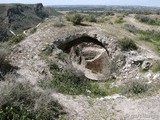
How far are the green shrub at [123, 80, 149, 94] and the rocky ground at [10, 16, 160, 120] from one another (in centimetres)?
58

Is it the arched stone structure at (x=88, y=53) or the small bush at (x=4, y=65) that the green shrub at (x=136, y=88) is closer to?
the arched stone structure at (x=88, y=53)

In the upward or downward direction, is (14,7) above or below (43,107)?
below

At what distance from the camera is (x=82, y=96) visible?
1362 cm

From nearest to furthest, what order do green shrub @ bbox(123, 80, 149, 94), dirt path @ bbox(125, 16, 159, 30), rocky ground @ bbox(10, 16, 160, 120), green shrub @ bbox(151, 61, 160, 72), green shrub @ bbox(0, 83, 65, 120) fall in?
green shrub @ bbox(0, 83, 65, 120) → rocky ground @ bbox(10, 16, 160, 120) → green shrub @ bbox(123, 80, 149, 94) → green shrub @ bbox(151, 61, 160, 72) → dirt path @ bbox(125, 16, 159, 30)

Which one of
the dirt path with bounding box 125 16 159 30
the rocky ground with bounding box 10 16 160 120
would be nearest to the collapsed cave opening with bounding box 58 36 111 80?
the rocky ground with bounding box 10 16 160 120

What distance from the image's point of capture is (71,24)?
22203 millimetres

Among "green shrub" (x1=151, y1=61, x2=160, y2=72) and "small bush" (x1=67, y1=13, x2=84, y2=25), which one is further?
"small bush" (x1=67, y1=13, x2=84, y2=25)

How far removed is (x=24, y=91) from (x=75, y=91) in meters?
3.60

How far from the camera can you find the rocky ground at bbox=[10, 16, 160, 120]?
11.7 m

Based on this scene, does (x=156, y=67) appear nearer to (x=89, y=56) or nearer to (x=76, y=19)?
(x=89, y=56)

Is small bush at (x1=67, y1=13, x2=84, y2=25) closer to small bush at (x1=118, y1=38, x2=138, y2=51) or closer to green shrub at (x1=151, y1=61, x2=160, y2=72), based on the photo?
small bush at (x1=118, y1=38, x2=138, y2=51)

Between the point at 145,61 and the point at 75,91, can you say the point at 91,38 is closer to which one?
the point at 145,61

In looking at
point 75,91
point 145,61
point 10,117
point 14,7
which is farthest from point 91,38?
point 14,7

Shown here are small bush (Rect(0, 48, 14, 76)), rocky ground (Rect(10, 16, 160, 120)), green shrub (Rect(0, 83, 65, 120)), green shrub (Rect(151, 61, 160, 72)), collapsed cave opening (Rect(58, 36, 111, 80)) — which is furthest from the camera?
collapsed cave opening (Rect(58, 36, 111, 80))
